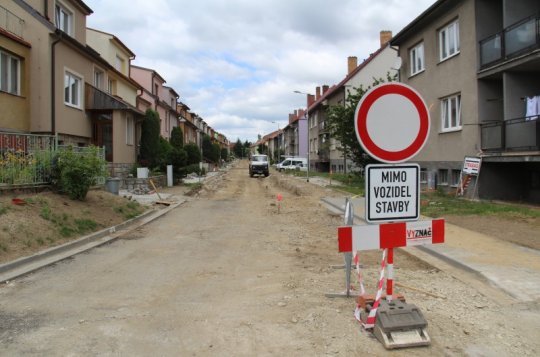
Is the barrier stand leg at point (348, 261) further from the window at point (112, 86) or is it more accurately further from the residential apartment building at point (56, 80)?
the window at point (112, 86)

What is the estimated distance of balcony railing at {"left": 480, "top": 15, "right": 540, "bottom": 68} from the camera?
1388cm

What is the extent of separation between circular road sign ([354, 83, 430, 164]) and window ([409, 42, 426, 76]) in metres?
18.4

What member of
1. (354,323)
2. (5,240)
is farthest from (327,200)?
(354,323)

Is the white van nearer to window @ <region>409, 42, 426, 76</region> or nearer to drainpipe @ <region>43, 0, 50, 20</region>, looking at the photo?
window @ <region>409, 42, 426, 76</region>

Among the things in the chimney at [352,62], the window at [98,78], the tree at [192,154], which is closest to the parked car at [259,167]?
the tree at [192,154]

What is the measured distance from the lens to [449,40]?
756 inches

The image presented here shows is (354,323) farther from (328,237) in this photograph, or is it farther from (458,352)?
(328,237)

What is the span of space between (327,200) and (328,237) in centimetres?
881

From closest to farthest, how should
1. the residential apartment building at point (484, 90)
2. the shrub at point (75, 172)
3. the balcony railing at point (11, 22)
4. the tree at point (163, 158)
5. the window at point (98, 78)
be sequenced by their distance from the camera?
the shrub at point (75, 172) → the residential apartment building at point (484, 90) → the balcony railing at point (11, 22) → the window at point (98, 78) → the tree at point (163, 158)

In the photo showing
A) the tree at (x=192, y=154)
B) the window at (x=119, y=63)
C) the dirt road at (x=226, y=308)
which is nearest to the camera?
the dirt road at (x=226, y=308)

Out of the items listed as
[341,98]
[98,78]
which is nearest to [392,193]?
[98,78]

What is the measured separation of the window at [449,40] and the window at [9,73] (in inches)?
655

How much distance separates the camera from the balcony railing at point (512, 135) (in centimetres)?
1400

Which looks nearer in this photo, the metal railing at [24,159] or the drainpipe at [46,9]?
the metal railing at [24,159]
